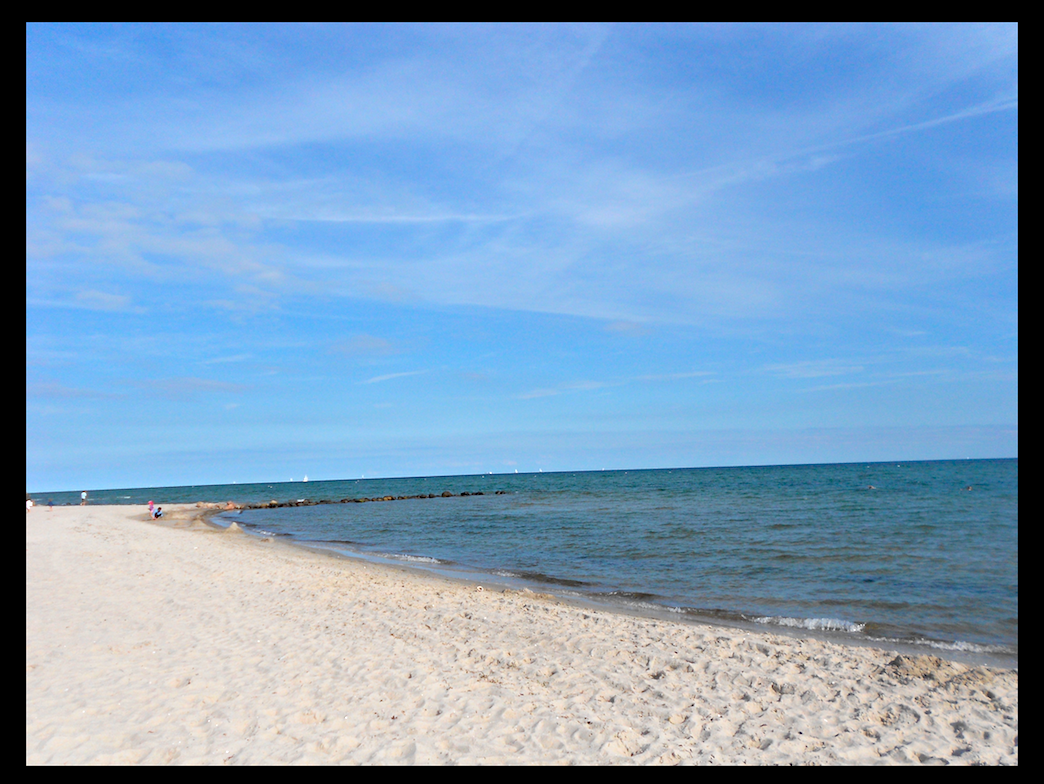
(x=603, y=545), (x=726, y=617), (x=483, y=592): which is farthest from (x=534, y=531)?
(x=726, y=617)

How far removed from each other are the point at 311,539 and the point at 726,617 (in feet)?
80.4

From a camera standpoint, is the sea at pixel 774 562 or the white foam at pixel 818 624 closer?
the white foam at pixel 818 624

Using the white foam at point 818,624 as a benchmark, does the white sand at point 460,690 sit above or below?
above

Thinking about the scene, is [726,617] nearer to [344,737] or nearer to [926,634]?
[926,634]

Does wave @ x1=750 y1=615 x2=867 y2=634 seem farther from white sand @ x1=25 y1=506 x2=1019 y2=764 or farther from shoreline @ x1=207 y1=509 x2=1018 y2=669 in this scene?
white sand @ x1=25 y1=506 x2=1019 y2=764

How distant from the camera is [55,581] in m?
13.6

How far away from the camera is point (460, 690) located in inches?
288

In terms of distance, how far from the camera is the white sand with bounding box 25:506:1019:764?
5.72 meters

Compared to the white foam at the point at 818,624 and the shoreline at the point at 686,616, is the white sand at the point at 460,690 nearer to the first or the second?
the shoreline at the point at 686,616

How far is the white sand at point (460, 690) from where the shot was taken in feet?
18.8

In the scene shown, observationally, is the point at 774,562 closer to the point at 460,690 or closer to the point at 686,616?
the point at 686,616

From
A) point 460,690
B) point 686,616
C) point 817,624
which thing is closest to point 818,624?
point 817,624

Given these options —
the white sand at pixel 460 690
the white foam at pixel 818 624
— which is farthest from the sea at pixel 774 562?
the white sand at pixel 460 690

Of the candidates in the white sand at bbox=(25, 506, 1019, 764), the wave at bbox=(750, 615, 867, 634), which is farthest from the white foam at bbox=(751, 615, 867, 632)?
the white sand at bbox=(25, 506, 1019, 764)
